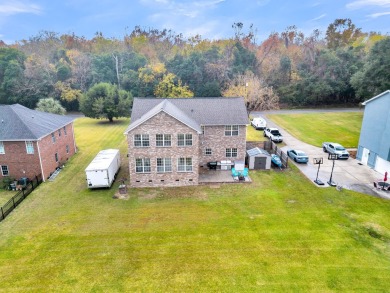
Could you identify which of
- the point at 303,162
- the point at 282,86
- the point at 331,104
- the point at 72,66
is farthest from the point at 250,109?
the point at 72,66

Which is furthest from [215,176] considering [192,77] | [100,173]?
[192,77]

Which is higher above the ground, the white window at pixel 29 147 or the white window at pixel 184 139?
the white window at pixel 184 139

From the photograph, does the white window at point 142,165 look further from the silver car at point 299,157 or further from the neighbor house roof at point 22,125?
the silver car at point 299,157

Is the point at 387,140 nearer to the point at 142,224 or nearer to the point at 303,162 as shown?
the point at 303,162

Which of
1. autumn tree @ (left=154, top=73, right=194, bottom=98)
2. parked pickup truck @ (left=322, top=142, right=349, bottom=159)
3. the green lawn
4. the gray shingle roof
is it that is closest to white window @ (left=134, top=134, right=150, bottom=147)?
the gray shingle roof

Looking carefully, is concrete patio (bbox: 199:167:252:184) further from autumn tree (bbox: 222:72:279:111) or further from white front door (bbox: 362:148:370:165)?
autumn tree (bbox: 222:72:279:111)

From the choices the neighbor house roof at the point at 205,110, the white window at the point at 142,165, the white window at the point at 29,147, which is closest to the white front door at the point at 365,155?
the neighbor house roof at the point at 205,110
